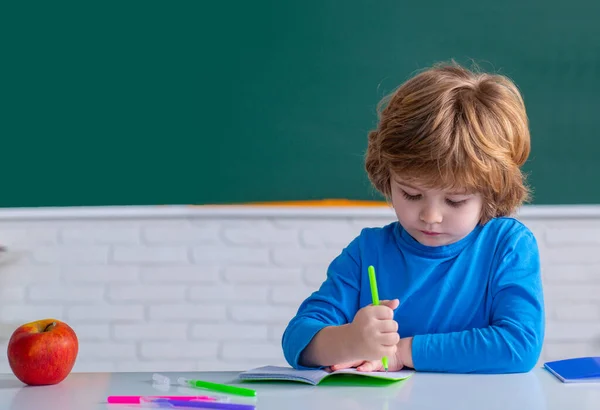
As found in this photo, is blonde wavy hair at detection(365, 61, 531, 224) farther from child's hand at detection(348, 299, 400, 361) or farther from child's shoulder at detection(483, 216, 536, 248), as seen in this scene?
child's hand at detection(348, 299, 400, 361)

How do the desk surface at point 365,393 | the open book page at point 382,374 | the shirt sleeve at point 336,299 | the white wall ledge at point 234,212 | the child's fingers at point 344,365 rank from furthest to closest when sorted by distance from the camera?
the white wall ledge at point 234,212 < the shirt sleeve at point 336,299 < the child's fingers at point 344,365 < the open book page at point 382,374 < the desk surface at point 365,393

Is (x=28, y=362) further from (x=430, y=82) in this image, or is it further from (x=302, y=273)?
(x=302, y=273)

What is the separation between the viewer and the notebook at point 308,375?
1350 millimetres

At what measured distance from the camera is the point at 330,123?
117 inches

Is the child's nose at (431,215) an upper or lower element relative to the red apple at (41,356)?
upper

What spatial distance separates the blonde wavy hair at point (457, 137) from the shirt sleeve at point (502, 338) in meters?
0.13

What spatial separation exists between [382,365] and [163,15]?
5.95 feet

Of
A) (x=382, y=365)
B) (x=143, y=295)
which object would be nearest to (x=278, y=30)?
(x=143, y=295)

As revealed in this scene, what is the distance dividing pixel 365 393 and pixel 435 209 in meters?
0.35

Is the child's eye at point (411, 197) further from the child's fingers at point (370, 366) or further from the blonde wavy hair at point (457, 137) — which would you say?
the child's fingers at point (370, 366)

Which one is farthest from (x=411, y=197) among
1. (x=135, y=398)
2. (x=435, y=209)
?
(x=135, y=398)

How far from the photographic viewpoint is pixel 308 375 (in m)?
1.38

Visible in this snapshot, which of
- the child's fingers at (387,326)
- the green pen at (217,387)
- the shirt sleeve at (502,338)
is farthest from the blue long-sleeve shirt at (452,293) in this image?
the green pen at (217,387)

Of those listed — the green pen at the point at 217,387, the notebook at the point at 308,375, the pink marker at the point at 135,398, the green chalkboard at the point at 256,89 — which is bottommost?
the pink marker at the point at 135,398
